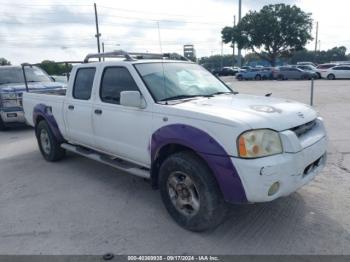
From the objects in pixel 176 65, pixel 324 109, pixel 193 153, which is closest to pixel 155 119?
pixel 193 153

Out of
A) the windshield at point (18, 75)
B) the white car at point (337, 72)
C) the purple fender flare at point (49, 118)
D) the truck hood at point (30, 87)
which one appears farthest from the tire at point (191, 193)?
the white car at point (337, 72)

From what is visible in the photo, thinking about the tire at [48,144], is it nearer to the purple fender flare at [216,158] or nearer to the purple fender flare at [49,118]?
the purple fender flare at [49,118]

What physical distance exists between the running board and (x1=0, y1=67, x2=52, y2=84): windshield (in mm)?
5442

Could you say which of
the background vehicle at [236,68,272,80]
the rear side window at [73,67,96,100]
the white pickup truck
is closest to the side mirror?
the white pickup truck

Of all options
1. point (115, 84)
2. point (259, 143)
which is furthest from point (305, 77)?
point (259, 143)

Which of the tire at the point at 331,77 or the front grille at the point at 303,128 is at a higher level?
the front grille at the point at 303,128

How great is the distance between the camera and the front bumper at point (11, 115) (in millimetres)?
9172

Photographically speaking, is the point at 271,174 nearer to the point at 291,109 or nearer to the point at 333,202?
the point at 291,109

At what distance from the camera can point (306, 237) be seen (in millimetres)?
3318

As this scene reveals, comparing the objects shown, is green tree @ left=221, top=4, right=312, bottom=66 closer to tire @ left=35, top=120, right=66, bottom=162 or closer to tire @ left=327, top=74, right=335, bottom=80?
tire @ left=327, top=74, right=335, bottom=80

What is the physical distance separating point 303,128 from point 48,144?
4.67 metres

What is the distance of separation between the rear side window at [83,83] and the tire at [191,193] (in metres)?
2.01

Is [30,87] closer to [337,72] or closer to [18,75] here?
[18,75]

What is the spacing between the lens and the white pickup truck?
2.97m
